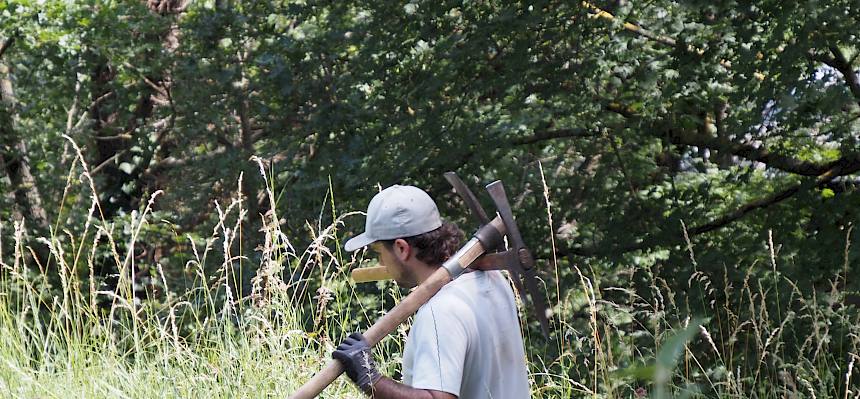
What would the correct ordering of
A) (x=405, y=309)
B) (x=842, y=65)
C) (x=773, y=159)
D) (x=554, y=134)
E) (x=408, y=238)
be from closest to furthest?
1. (x=405, y=309)
2. (x=408, y=238)
3. (x=842, y=65)
4. (x=773, y=159)
5. (x=554, y=134)

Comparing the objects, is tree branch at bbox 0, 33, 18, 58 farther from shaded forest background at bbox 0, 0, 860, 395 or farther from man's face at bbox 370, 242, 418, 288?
man's face at bbox 370, 242, 418, 288

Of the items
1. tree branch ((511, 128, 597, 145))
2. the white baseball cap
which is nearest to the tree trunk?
tree branch ((511, 128, 597, 145))

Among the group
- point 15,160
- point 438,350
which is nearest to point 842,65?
point 438,350

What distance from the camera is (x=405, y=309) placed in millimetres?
2656

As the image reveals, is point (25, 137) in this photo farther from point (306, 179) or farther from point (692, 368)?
point (692, 368)

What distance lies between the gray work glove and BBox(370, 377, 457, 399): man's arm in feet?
0.05

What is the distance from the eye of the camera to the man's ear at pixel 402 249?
9.02 feet

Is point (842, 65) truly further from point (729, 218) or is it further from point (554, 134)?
point (554, 134)

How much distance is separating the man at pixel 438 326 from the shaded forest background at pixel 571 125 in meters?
3.01

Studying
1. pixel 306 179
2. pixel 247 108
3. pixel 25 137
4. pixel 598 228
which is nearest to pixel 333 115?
pixel 306 179

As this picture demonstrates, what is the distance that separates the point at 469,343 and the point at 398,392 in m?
0.21

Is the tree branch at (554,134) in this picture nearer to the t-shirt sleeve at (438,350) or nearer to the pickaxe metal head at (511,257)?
the pickaxe metal head at (511,257)

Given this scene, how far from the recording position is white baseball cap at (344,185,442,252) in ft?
9.04

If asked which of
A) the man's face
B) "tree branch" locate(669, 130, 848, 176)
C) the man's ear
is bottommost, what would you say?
"tree branch" locate(669, 130, 848, 176)
